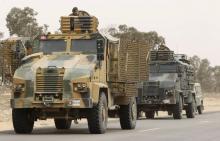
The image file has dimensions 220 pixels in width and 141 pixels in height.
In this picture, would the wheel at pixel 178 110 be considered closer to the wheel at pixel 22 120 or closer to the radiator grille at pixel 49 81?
the wheel at pixel 22 120

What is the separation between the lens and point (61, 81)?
18.3 m

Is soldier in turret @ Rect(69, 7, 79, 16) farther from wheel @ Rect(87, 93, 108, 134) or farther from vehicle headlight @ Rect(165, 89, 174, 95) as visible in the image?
vehicle headlight @ Rect(165, 89, 174, 95)

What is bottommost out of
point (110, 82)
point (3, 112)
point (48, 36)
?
point (3, 112)

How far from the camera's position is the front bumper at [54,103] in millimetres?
18016

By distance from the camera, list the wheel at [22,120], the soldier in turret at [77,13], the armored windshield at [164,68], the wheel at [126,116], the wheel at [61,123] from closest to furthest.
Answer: the wheel at [22,120], the soldier in turret at [77,13], the wheel at [126,116], the wheel at [61,123], the armored windshield at [164,68]

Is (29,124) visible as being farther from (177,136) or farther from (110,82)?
(177,136)

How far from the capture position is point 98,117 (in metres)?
18.4

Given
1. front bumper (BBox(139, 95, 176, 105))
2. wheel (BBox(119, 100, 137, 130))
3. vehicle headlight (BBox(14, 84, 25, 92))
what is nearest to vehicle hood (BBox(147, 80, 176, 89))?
front bumper (BBox(139, 95, 176, 105))

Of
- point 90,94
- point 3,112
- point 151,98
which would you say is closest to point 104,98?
point 90,94

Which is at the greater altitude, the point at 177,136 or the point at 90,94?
the point at 90,94

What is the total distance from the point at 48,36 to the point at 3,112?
18758mm

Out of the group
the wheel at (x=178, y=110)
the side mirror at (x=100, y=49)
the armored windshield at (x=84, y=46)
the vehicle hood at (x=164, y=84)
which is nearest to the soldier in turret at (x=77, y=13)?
the armored windshield at (x=84, y=46)

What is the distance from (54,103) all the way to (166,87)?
13.9 metres

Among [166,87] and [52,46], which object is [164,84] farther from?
[52,46]
